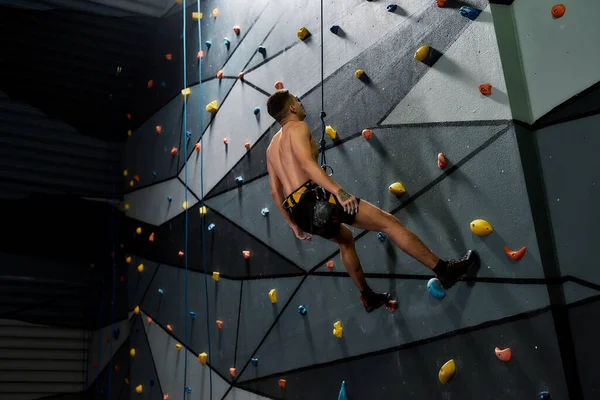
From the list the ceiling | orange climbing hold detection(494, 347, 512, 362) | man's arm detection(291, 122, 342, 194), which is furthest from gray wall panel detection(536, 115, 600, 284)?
the ceiling

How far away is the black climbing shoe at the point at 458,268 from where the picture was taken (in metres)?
3.03

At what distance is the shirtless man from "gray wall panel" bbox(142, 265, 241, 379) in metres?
1.45

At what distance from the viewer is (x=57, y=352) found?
6547 millimetres

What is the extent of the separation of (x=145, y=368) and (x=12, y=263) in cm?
163

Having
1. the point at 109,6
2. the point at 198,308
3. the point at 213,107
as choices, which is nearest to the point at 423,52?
the point at 213,107

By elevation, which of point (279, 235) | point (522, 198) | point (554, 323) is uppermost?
point (279, 235)

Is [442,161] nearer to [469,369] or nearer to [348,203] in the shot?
[348,203]

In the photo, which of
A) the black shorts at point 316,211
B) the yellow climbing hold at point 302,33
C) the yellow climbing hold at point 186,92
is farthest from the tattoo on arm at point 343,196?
the yellow climbing hold at point 186,92

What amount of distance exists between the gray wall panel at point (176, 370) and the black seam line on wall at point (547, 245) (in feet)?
8.16

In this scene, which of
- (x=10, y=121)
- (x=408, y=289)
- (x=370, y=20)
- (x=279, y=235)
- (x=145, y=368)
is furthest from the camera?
(x=10, y=121)

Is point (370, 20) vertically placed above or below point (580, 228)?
above

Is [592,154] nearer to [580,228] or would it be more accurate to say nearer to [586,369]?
[580,228]

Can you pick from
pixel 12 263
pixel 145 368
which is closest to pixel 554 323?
pixel 145 368

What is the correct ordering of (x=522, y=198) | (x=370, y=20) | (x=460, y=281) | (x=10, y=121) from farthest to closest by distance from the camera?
(x=10, y=121) < (x=370, y=20) < (x=460, y=281) < (x=522, y=198)
